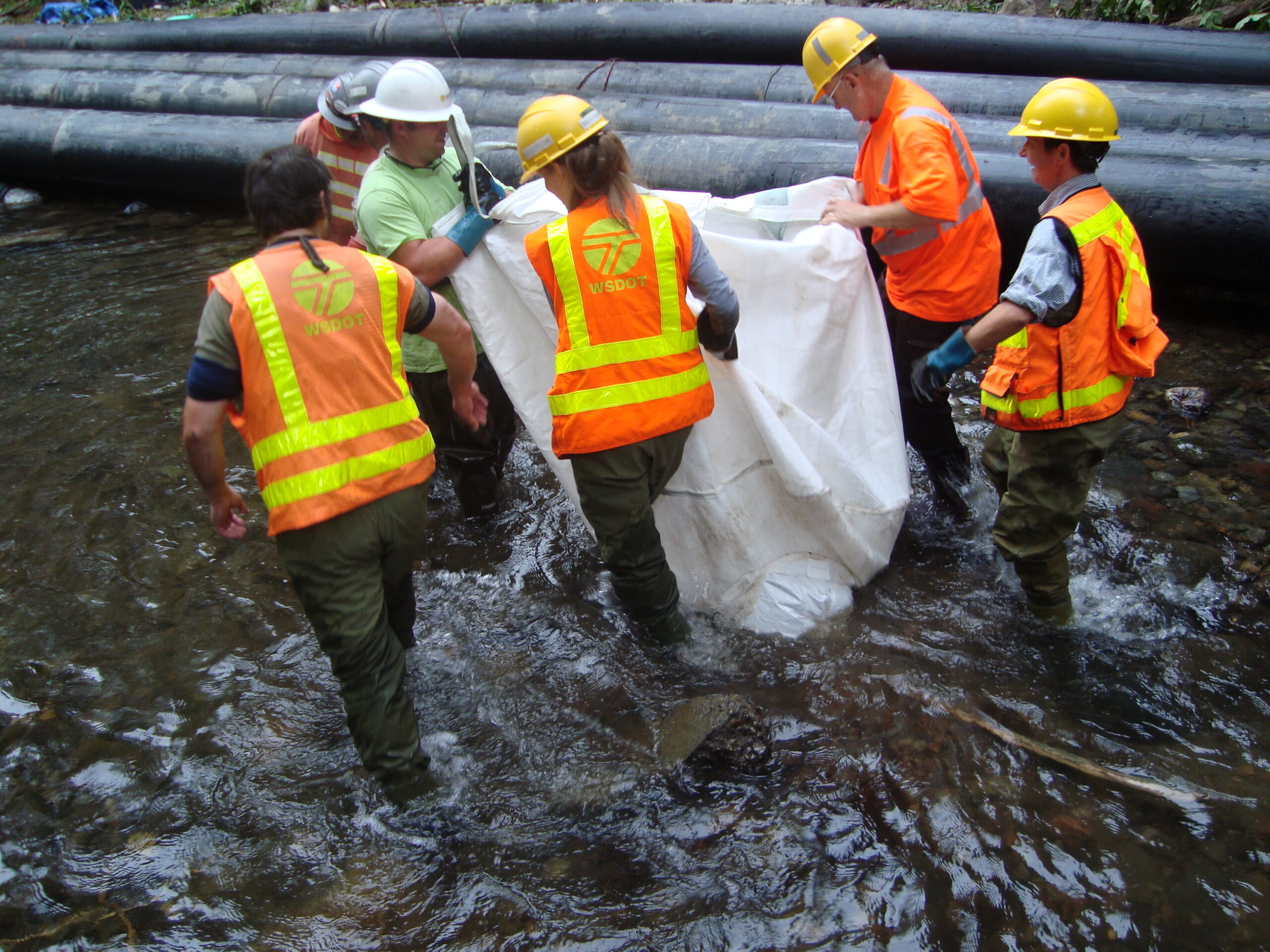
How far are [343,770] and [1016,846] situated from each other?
6.60 feet

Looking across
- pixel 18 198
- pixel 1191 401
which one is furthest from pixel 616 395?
pixel 18 198

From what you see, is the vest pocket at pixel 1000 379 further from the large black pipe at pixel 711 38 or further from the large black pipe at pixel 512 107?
the large black pipe at pixel 711 38

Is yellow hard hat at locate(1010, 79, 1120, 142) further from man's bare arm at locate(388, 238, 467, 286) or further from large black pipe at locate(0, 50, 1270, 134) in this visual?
large black pipe at locate(0, 50, 1270, 134)

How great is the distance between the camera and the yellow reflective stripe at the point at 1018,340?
2.68 metres

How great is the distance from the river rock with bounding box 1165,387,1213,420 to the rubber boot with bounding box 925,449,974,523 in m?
1.45

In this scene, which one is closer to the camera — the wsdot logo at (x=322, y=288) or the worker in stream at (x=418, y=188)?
the wsdot logo at (x=322, y=288)

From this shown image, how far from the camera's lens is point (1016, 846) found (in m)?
2.42

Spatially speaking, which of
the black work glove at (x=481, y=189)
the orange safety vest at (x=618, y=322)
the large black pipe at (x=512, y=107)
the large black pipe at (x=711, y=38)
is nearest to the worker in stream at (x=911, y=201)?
the orange safety vest at (x=618, y=322)

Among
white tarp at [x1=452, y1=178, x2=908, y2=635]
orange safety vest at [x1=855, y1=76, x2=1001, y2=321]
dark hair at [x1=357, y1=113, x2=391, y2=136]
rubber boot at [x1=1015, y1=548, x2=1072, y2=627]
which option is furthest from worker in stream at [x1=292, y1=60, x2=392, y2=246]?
rubber boot at [x1=1015, y1=548, x2=1072, y2=627]

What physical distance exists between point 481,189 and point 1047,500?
2218mm

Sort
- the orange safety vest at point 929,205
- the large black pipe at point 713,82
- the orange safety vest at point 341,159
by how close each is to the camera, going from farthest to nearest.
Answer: the large black pipe at point 713,82 → the orange safety vest at point 341,159 → the orange safety vest at point 929,205

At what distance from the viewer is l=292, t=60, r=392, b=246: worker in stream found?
3.70m

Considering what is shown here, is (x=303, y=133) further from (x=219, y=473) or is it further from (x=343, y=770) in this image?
(x=343, y=770)

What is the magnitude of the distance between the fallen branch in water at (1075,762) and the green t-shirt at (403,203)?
7.17 ft
